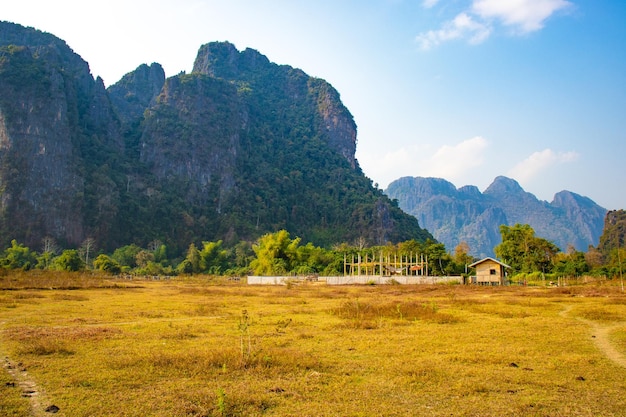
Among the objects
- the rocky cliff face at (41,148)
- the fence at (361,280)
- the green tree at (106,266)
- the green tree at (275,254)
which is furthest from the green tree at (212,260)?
the rocky cliff face at (41,148)

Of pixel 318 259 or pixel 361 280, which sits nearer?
pixel 361 280

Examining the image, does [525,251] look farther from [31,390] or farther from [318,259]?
[31,390]

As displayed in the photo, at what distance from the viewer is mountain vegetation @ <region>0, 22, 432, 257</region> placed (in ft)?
399

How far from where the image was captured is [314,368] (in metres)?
10.3

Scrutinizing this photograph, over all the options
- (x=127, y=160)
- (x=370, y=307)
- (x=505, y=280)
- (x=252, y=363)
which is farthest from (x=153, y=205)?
(x=252, y=363)

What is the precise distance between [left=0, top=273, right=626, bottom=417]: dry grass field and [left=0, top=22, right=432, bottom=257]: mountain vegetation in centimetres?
11450

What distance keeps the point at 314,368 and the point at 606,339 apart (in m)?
10.2

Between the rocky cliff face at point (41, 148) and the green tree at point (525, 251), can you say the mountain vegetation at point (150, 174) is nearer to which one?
the rocky cliff face at point (41, 148)

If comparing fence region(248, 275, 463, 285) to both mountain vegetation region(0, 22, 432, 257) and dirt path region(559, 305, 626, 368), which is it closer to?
dirt path region(559, 305, 626, 368)

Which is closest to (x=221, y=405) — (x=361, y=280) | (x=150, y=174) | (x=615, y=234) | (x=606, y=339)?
(x=606, y=339)

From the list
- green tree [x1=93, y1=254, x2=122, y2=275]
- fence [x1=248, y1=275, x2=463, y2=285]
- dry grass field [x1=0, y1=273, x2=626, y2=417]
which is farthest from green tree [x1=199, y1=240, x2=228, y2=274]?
dry grass field [x1=0, y1=273, x2=626, y2=417]

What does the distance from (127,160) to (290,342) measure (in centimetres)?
15777

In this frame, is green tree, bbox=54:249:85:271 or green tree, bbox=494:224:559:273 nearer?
green tree, bbox=494:224:559:273

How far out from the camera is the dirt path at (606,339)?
38.1 feet
